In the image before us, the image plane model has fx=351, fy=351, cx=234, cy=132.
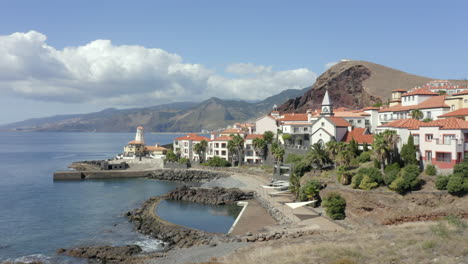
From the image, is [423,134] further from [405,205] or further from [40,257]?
[40,257]

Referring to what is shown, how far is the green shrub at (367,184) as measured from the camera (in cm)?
4353

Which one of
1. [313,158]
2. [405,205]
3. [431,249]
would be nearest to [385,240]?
[431,249]

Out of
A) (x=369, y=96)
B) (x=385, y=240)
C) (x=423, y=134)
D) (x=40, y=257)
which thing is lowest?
(x=40, y=257)

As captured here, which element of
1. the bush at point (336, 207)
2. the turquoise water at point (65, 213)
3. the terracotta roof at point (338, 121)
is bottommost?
the turquoise water at point (65, 213)

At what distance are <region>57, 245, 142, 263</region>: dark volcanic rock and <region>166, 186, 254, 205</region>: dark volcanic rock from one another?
23476 mm

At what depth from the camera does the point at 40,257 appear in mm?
35938

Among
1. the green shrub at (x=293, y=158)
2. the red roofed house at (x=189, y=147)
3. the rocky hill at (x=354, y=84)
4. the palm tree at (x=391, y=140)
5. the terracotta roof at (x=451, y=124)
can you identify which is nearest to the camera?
the terracotta roof at (x=451, y=124)

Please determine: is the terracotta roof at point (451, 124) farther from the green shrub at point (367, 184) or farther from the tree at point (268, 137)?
the tree at point (268, 137)

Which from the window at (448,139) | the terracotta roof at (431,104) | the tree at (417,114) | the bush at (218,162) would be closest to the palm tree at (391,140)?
the window at (448,139)

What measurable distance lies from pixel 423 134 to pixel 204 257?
103 feet

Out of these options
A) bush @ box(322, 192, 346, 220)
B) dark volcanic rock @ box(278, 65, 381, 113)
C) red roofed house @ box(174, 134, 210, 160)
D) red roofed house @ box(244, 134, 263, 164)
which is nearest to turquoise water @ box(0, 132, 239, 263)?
bush @ box(322, 192, 346, 220)

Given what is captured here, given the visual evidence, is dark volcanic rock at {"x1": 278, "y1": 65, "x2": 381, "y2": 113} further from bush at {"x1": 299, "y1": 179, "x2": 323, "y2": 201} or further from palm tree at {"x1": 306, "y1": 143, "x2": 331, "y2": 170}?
bush at {"x1": 299, "y1": 179, "x2": 323, "y2": 201}

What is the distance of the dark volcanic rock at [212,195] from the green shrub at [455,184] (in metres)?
31.0

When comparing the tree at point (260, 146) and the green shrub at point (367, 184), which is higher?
the tree at point (260, 146)
